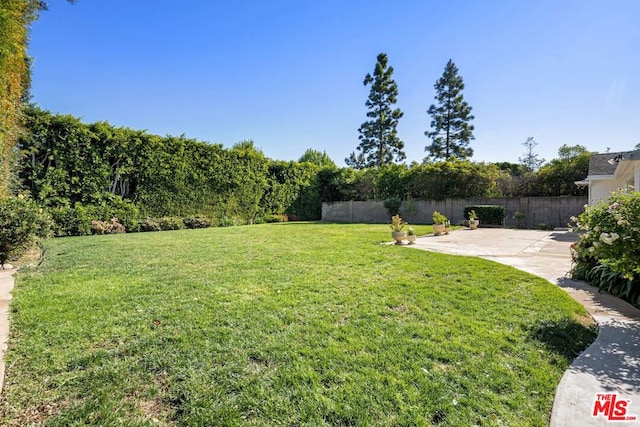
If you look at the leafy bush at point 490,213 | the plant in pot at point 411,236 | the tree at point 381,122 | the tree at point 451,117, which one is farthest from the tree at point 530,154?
the plant in pot at point 411,236

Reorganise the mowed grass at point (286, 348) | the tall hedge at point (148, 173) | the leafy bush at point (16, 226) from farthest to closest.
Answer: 1. the tall hedge at point (148, 173)
2. the leafy bush at point (16, 226)
3. the mowed grass at point (286, 348)

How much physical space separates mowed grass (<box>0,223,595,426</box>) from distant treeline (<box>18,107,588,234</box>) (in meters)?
7.38

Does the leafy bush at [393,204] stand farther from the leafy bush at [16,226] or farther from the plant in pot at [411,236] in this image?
the leafy bush at [16,226]

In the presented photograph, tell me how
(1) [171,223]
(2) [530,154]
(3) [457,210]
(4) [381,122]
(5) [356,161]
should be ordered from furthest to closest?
(5) [356,161]
(4) [381,122]
(2) [530,154]
(3) [457,210]
(1) [171,223]

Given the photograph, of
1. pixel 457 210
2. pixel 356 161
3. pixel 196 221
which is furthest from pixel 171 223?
pixel 356 161

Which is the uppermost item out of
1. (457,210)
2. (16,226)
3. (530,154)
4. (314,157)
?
(314,157)

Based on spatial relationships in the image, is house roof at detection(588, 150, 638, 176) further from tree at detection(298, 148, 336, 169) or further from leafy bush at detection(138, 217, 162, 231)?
tree at detection(298, 148, 336, 169)

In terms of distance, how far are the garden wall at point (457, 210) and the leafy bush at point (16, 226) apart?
15549 millimetres

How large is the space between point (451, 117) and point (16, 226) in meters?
31.5

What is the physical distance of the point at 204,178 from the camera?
14.4 m

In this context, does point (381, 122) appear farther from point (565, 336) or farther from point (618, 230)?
point (565, 336)

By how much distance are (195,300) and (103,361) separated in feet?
4.33

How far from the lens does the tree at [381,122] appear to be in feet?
90.7

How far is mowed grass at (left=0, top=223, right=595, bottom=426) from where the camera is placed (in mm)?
1807
